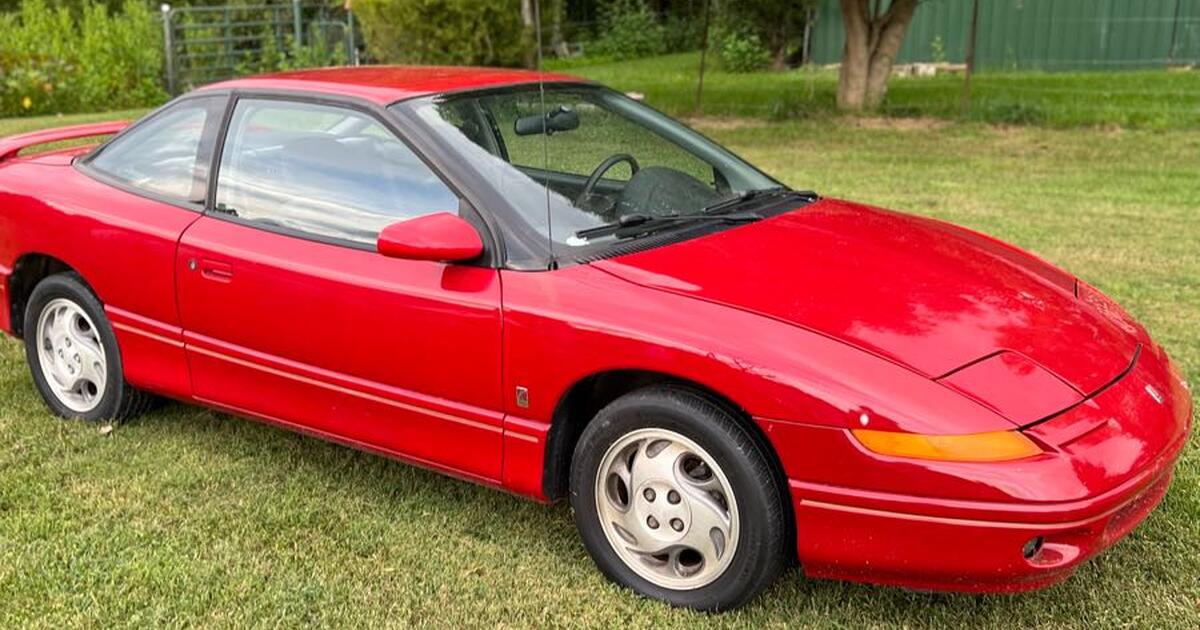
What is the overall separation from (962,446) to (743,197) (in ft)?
4.90

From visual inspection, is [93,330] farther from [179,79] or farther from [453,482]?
[179,79]

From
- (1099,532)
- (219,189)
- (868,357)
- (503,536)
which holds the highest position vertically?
(219,189)

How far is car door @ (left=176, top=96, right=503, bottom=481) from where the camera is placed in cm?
323

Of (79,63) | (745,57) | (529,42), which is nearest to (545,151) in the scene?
(79,63)

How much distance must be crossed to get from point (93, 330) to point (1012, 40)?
19.3m

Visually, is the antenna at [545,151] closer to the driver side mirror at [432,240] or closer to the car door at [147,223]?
the driver side mirror at [432,240]

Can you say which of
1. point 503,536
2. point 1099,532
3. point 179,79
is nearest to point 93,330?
point 503,536

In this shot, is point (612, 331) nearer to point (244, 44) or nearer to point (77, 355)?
point (77, 355)

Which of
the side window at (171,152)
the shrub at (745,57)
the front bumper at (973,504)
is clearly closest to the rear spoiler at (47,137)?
the side window at (171,152)

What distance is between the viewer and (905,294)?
304cm

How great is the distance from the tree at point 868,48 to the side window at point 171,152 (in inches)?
453

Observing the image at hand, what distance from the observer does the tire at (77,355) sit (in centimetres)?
423

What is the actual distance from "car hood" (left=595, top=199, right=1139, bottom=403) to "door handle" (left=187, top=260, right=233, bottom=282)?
1.40 meters

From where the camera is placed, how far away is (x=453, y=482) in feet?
12.7
